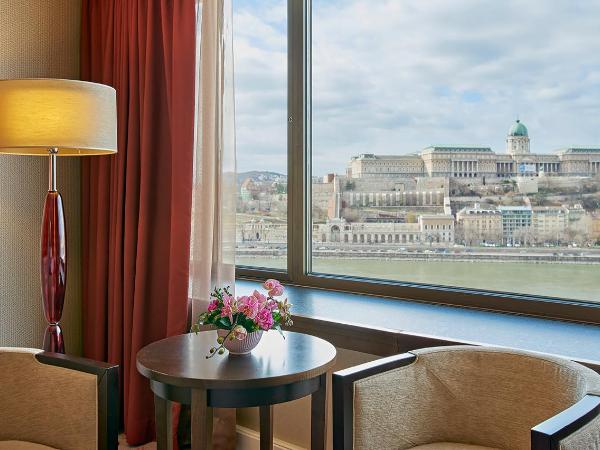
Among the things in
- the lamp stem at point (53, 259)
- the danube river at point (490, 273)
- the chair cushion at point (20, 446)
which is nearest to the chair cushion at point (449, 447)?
the danube river at point (490, 273)

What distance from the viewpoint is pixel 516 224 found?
2352 millimetres

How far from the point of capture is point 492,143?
241 cm

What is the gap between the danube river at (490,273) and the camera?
2186mm

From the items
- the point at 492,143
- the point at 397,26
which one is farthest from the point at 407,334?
the point at 397,26

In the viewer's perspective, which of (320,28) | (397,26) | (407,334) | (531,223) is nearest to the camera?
(407,334)

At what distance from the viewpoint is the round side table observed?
1.74 meters

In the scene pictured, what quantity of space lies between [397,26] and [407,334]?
1.33m

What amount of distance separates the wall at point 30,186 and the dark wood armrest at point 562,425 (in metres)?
2.61

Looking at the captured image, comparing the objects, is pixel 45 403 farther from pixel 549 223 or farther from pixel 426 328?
pixel 549 223

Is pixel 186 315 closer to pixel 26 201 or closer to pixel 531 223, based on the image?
pixel 26 201

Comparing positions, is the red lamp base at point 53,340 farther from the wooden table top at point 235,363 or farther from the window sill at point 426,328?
the window sill at point 426,328

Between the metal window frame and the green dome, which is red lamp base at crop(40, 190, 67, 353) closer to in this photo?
the metal window frame

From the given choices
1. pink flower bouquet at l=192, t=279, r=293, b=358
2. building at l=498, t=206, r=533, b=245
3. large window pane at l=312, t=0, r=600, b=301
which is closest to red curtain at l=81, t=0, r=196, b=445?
large window pane at l=312, t=0, r=600, b=301

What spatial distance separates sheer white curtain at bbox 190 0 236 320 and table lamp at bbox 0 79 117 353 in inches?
15.2
